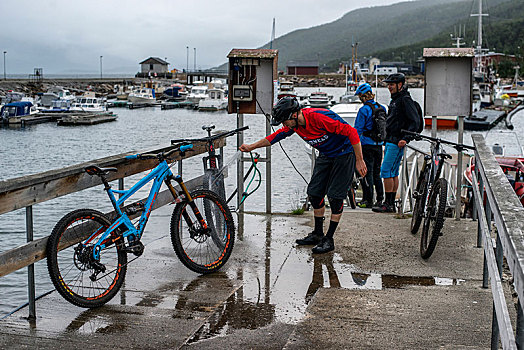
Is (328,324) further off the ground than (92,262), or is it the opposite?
(92,262)

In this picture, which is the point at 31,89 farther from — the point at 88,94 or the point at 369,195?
the point at 369,195

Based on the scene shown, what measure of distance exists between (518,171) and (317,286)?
30.6 feet

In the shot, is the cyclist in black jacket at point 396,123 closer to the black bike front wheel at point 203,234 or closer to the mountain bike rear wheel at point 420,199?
the mountain bike rear wheel at point 420,199

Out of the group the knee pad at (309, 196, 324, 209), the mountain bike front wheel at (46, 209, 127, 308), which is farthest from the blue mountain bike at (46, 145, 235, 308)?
the knee pad at (309, 196, 324, 209)

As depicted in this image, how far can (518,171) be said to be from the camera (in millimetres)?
13992

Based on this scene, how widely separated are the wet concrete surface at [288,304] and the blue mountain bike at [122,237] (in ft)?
0.56

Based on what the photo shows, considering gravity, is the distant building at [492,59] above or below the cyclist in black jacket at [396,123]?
above

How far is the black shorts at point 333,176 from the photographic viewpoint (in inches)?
277

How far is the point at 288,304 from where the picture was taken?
218 inches

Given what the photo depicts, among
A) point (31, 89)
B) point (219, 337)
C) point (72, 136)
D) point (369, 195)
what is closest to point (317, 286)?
point (219, 337)

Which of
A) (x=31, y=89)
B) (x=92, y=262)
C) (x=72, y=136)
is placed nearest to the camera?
(x=92, y=262)

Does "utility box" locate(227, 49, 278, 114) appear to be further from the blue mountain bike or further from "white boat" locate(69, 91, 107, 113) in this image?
"white boat" locate(69, 91, 107, 113)

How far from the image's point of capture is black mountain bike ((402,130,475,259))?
6703 millimetres

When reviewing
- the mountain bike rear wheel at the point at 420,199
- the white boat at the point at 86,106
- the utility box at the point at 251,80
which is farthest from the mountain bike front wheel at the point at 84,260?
the white boat at the point at 86,106
